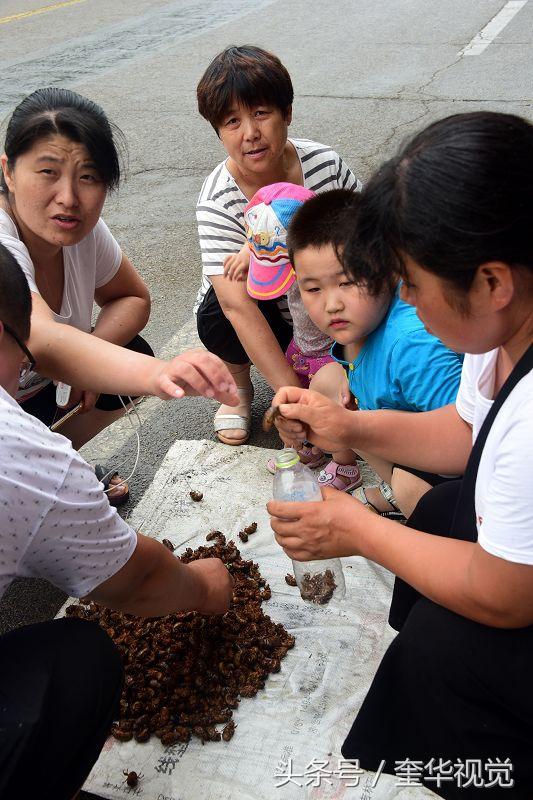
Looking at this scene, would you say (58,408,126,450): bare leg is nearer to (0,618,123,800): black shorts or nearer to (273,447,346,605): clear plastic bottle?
(273,447,346,605): clear plastic bottle

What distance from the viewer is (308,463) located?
3.23 m

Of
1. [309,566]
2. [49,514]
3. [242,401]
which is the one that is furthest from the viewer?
[242,401]

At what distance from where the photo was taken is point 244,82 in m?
3.05

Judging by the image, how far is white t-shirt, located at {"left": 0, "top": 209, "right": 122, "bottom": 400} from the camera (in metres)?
2.75

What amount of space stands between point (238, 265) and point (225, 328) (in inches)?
15.4

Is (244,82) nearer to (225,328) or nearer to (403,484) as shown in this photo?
(225,328)

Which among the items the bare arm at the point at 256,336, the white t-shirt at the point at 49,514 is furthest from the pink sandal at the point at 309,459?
the white t-shirt at the point at 49,514

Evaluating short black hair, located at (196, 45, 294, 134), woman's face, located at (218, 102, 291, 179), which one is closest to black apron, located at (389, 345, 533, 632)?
woman's face, located at (218, 102, 291, 179)

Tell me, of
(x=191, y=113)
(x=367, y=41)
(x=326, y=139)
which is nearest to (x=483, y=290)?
(x=326, y=139)

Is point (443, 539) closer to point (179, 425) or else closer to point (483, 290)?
point (483, 290)

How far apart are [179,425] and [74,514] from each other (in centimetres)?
209

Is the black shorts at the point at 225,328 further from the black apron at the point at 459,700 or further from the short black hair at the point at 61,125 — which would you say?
the black apron at the point at 459,700

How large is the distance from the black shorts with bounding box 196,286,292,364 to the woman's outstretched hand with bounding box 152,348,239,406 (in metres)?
1.06

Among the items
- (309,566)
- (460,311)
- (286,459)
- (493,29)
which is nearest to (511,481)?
(460,311)
